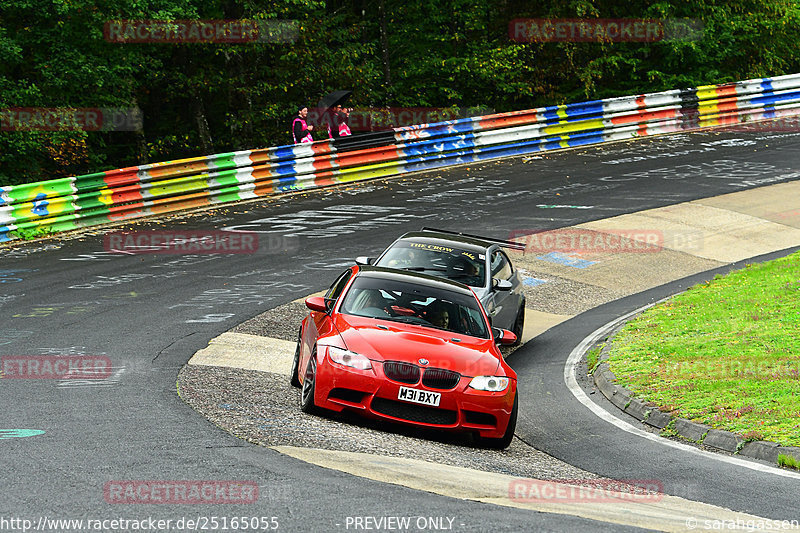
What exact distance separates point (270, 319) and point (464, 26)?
19.7 m

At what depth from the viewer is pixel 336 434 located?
868 centimetres

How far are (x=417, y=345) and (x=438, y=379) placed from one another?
0.46 meters

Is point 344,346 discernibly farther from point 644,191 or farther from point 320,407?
point 644,191

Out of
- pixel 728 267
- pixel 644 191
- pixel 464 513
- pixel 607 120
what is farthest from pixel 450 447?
pixel 607 120

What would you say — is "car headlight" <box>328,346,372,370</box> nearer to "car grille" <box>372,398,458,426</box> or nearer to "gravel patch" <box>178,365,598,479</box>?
"car grille" <box>372,398,458,426</box>

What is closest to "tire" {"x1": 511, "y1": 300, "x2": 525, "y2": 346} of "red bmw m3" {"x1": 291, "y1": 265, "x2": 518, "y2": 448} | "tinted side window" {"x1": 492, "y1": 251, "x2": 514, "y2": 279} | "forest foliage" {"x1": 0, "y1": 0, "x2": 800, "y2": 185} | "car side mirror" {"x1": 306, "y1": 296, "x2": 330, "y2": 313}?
"tinted side window" {"x1": 492, "y1": 251, "x2": 514, "y2": 279}

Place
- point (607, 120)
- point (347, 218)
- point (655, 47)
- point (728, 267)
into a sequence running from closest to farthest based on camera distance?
point (728, 267), point (347, 218), point (607, 120), point (655, 47)

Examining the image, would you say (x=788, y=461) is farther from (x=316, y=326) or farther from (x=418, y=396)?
(x=316, y=326)

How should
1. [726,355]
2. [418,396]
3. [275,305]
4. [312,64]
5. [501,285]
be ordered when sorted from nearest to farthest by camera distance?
[418,396] < [726,355] < [501,285] < [275,305] < [312,64]

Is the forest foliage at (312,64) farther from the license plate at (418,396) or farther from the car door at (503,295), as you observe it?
the license plate at (418,396)

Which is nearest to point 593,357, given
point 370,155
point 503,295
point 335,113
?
point 503,295

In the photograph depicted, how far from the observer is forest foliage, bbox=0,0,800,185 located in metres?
22.5

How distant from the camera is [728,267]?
63.2ft

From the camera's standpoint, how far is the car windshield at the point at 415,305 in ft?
33.9
